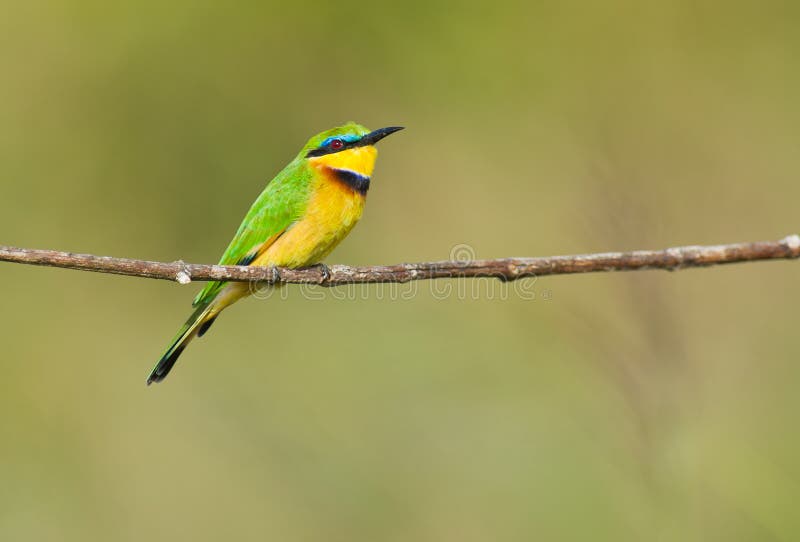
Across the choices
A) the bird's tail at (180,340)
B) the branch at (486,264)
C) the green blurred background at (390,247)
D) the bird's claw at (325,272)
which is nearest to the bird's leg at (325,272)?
the bird's claw at (325,272)

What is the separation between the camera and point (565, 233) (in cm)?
357

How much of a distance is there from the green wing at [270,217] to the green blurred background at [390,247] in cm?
100

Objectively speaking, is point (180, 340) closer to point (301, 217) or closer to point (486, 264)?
point (301, 217)

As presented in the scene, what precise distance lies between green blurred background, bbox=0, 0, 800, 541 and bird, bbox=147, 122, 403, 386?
0.89 m

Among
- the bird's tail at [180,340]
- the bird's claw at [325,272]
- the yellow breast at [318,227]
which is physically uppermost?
the yellow breast at [318,227]

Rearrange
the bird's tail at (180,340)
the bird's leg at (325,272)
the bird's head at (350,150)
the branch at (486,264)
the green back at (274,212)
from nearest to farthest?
the branch at (486,264)
the bird's leg at (325,272)
the bird's tail at (180,340)
the green back at (274,212)
the bird's head at (350,150)

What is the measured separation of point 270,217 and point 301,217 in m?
0.14

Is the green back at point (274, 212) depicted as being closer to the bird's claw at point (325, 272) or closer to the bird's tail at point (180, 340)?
the bird's tail at point (180, 340)

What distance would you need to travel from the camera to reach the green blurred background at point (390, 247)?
308 cm

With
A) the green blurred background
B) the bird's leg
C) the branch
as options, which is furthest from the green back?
the green blurred background

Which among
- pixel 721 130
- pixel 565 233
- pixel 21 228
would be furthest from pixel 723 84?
pixel 21 228

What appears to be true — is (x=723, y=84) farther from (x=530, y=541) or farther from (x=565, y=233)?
(x=530, y=541)

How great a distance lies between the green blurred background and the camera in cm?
308

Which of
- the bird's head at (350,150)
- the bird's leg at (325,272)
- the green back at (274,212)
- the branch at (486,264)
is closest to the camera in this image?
the branch at (486,264)
